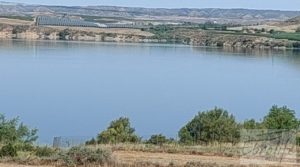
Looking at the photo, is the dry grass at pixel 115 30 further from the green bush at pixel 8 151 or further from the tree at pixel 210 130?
the green bush at pixel 8 151

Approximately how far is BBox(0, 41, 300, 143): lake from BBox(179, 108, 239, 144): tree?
482 centimetres

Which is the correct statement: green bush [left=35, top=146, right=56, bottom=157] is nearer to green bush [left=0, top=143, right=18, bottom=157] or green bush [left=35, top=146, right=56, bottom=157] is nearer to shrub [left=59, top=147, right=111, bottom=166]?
green bush [left=0, top=143, right=18, bottom=157]

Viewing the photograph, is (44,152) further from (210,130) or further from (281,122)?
(281,122)

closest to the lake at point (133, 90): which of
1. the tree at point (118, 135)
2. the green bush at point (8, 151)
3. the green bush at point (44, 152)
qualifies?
the tree at point (118, 135)

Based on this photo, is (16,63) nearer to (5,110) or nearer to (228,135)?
(5,110)

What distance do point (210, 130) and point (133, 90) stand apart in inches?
707

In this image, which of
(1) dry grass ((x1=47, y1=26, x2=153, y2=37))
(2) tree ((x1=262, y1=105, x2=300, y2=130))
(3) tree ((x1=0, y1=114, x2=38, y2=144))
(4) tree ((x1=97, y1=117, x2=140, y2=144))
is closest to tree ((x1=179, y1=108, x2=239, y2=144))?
(2) tree ((x1=262, y1=105, x2=300, y2=130))

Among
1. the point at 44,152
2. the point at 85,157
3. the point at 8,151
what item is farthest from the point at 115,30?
the point at 85,157

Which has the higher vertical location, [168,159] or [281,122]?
[168,159]

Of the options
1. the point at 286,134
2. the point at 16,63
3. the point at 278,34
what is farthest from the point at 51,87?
the point at 278,34

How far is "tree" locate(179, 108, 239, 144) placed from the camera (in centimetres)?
1046

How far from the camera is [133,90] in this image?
28.9 metres

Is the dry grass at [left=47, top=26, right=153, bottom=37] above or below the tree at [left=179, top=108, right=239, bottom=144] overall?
below

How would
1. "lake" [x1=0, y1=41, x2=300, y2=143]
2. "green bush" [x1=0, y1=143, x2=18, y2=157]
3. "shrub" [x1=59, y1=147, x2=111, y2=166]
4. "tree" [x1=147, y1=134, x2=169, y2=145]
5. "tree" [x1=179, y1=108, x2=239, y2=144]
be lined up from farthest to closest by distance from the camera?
"lake" [x1=0, y1=41, x2=300, y2=143] → "tree" [x1=179, y1=108, x2=239, y2=144] → "tree" [x1=147, y1=134, x2=169, y2=145] → "green bush" [x1=0, y1=143, x2=18, y2=157] → "shrub" [x1=59, y1=147, x2=111, y2=166]
